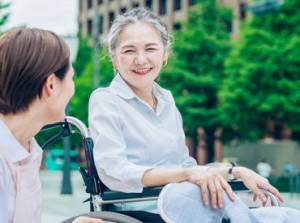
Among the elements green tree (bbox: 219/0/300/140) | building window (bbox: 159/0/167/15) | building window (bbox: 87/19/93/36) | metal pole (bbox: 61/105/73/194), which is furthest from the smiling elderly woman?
building window (bbox: 87/19/93/36)

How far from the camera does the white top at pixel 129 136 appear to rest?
2896mm

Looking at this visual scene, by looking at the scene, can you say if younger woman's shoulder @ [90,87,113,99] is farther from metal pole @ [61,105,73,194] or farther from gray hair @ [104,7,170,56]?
metal pole @ [61,105,73,194]

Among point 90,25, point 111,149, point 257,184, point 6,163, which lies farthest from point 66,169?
point 90,25

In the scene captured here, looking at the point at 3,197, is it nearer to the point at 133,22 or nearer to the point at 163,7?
the point at 133,22

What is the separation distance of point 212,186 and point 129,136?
0.60m

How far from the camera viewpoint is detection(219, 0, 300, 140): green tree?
3175cm

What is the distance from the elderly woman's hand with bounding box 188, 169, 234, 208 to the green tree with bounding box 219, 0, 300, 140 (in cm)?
2911

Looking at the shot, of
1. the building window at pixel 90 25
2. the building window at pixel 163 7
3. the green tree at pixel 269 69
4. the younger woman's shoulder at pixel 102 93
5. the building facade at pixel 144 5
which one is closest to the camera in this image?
the younger woman's shoulder at pixel 102 93

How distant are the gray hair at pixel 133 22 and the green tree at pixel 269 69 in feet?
93.3

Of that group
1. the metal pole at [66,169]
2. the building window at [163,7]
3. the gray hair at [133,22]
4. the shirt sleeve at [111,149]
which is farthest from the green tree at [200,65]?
the shirt sleeve at [111,149]

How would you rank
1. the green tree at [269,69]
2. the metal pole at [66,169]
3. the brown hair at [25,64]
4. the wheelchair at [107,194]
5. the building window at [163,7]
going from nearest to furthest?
1. the brown hair at [25,64]
2. the wheelchair at [107,194]
3. the metal pole at [66,169]
4. the green tree at [269,69]
5. the building window at [163,7]

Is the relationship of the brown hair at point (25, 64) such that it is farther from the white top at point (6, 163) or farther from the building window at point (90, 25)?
the building window at point (90, 25)

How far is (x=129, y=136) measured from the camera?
3.04 metres

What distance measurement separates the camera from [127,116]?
3.07 meters
